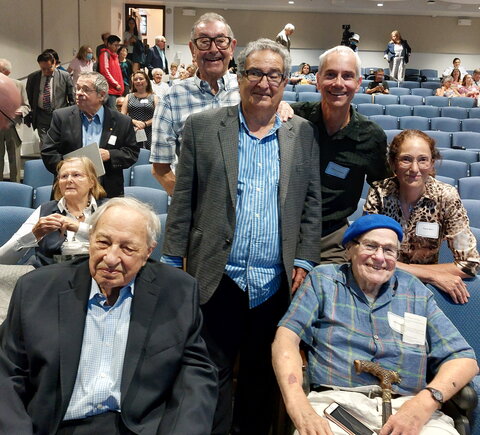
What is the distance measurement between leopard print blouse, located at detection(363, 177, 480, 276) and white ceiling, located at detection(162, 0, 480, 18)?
47.8ft

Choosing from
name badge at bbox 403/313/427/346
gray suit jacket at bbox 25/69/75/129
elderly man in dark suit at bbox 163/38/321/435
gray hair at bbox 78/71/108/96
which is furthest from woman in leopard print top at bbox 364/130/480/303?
gray suit jacket at bbox 25/69/75/129

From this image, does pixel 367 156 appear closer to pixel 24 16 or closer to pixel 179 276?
pixel 179 276

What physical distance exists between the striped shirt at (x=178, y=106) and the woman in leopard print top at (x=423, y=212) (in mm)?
734

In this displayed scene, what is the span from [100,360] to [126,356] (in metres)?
0.08

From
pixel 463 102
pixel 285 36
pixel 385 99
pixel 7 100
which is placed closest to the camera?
pixel 7 100

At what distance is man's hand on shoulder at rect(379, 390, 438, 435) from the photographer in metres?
1.60

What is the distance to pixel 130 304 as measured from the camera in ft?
5.29

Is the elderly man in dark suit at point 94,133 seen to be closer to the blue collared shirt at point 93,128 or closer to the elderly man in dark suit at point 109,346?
the blue collared shirt at point 93,128

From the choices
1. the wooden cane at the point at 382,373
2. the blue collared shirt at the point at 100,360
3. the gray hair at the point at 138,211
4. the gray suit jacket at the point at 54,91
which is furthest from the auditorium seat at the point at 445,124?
the blue collared shirt at the point at 100,360

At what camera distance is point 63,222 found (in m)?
2.27

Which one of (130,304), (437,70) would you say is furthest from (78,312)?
(437,70)

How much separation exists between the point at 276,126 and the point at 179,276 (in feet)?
2.01

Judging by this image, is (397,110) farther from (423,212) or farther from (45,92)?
(423,212)

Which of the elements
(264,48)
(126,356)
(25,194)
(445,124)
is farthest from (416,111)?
(126,356)
